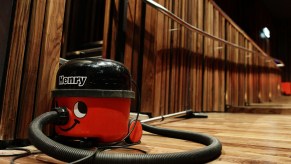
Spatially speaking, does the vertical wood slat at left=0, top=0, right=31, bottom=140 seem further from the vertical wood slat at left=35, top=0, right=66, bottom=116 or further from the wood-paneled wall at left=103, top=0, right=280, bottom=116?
the wood-paneled wall at left=103, top=0, right=280, bottom=116

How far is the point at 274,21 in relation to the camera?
A: 9.55 m

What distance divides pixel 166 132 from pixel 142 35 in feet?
3.05

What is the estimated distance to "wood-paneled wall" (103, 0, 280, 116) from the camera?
1.82 metres

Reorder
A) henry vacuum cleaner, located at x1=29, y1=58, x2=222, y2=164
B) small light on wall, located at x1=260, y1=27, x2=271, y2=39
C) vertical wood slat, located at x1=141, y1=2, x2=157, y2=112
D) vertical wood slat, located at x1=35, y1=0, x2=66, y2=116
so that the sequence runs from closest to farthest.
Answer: henry vacuum cleaner, located at x1=29, y1=58, x2=222, y2=164
vertical wood slat, located at x1=35, y1=0, x2=66, y2=116
vertical wood slat, located at x1=141, y1=2, x2=157, y2=112
small light on wall, located at x1=260, y1=27, x2=271, y2=39

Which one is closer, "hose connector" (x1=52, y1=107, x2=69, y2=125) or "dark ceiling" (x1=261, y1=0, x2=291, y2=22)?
"hose connector" (x1=52, y1=107, x2=69, y2=125)

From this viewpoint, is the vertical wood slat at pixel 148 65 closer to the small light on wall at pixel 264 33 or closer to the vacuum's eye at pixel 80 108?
the vacuum's eye at pixel 80 108

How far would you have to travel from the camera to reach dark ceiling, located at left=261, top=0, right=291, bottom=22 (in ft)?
26.2

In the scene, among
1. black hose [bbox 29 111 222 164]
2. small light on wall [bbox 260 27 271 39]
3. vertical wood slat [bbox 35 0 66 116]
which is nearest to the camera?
black hose [bbox 29 111 222 164]

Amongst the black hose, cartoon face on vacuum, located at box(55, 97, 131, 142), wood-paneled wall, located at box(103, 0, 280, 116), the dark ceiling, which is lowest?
the black hose

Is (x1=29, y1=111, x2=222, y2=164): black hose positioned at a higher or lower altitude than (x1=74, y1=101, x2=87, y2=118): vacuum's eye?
lower

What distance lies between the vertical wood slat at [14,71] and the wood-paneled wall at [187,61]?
0.83 metres

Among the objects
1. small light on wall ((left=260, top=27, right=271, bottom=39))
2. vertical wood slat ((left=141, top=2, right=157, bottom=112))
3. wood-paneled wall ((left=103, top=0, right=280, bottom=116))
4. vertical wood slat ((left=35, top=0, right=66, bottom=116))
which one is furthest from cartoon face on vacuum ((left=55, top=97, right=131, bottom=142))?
small light on wall ((left=260, top=27, right=271, bottom=39))

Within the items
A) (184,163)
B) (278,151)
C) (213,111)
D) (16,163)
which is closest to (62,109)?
(16,163)

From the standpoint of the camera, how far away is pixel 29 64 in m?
0.83
